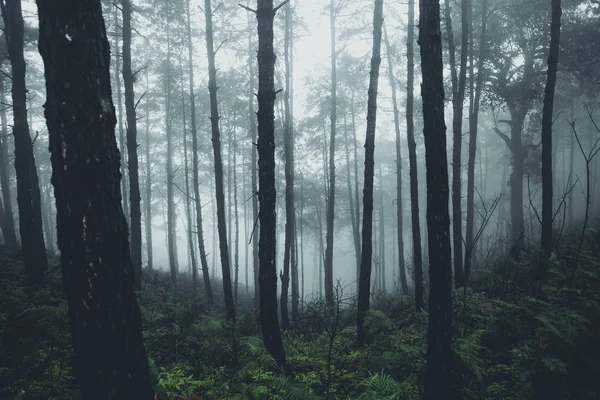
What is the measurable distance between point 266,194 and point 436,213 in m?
3.17

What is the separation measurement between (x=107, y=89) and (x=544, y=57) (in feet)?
65.1

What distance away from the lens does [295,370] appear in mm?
6465

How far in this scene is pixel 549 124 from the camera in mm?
9375

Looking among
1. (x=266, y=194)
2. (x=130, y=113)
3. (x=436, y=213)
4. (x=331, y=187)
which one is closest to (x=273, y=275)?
(x=266, y=194)

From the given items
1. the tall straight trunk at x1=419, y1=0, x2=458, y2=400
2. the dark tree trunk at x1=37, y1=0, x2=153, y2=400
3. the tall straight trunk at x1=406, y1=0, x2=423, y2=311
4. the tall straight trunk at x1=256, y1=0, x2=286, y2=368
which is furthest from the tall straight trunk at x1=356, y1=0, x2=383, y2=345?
the dark tree trunk at x1=37, y1=0, x2=153, y2=400

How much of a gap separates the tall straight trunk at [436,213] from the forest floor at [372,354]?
30 centimetres

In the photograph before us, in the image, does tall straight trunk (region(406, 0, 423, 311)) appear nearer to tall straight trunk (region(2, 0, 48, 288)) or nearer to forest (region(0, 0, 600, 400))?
forest (region(0, 0, 600, 400))

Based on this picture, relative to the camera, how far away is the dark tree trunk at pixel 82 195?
8.70ft

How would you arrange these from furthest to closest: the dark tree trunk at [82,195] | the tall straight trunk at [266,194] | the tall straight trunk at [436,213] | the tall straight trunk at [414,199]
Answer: the tall straight trunk at [414,199]
the tall straight trunk at [266,194]
the tall straight trunk at [436,213]
the dark tree trunk at [82,195]

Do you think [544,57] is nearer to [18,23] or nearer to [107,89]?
[107,89]

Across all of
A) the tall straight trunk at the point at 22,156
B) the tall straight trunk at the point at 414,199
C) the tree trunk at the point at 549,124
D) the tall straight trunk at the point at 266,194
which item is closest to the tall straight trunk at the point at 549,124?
the tree trunk at the point at 549,124

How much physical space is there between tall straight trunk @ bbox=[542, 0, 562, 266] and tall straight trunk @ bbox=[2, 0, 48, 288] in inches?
559

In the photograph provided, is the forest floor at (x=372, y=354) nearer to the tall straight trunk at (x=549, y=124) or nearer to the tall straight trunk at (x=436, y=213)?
the tall straight trunk at (x=436, y=213)

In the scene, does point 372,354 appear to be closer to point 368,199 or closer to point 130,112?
point 368,199
